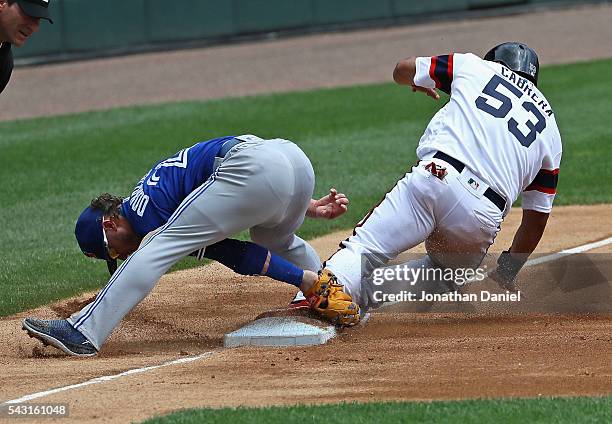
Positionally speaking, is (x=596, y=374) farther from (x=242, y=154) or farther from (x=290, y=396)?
(x=242, y=154)

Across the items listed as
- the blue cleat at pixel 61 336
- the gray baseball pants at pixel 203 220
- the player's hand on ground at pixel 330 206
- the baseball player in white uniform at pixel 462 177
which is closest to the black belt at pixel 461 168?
the baseball player in white uniform at pixel 462 177

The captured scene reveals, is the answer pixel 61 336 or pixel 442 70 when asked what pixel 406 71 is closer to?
pixel 442 70

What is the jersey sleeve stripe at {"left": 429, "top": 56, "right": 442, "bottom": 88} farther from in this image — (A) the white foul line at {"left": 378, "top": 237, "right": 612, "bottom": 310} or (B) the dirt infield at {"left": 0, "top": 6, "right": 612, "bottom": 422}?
(A) the white foul line at {"left": 378, "top": 237, "right": 612, "bottom": 310}

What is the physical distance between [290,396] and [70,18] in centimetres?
1694

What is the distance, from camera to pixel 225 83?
60.8ft

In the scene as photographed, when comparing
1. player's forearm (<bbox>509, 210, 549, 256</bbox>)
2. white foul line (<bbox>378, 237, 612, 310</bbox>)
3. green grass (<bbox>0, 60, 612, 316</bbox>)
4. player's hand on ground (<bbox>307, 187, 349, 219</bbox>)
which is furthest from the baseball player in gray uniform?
white foul line (<bbox>378, 237, 612, 310</bbox>)

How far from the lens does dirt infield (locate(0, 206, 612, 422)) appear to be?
460 cm

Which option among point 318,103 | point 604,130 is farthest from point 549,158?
point 318,103

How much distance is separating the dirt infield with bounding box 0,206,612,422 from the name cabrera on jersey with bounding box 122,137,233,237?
62 cm

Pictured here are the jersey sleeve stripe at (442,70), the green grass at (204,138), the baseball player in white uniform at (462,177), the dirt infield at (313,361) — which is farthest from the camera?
the green grass at (204,138)

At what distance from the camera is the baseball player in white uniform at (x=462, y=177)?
227 inches

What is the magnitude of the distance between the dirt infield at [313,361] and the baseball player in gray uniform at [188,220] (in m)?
0.23

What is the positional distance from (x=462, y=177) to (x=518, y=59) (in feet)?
2.58

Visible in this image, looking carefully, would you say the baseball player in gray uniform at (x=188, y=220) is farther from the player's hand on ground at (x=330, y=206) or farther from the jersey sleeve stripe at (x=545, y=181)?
the jersey sleeve stripe at (x=545, y=181)
